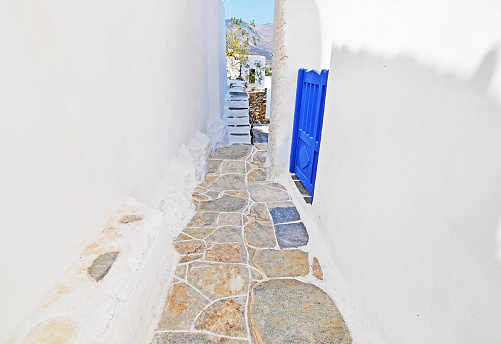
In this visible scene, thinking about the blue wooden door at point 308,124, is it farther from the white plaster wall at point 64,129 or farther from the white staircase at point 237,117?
the white staircase at point 237,117

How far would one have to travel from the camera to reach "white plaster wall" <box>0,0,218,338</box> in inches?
49.4

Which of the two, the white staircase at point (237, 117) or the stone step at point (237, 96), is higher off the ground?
the stone step at point (237, 96)

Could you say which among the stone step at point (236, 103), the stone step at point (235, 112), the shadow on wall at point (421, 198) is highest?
the shadow on wall at point (421, 198)

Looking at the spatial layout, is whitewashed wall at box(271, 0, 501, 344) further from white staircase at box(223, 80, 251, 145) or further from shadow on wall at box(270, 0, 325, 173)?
white staircase at box(223, 80, 251, 145)

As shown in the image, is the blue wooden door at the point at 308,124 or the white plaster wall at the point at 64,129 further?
the blue wooden door at the point at 308,124

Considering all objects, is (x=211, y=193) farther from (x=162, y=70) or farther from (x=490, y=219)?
(x=490, y=219)

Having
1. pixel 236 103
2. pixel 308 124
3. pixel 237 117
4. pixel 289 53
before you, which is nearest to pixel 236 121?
pixel 237 117

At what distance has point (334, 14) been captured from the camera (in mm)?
4191

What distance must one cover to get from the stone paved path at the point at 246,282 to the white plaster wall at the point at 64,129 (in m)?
1.00

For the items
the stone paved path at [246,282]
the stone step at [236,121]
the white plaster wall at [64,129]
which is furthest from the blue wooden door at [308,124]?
the stone step at [236,121]

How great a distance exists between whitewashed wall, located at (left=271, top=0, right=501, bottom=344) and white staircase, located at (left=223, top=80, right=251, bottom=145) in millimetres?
7008

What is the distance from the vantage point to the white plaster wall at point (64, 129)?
1255 millimetres

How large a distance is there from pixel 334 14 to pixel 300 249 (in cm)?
375

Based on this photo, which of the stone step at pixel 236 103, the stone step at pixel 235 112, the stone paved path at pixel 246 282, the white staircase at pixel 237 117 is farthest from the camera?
the stone step at pixel 236 103
